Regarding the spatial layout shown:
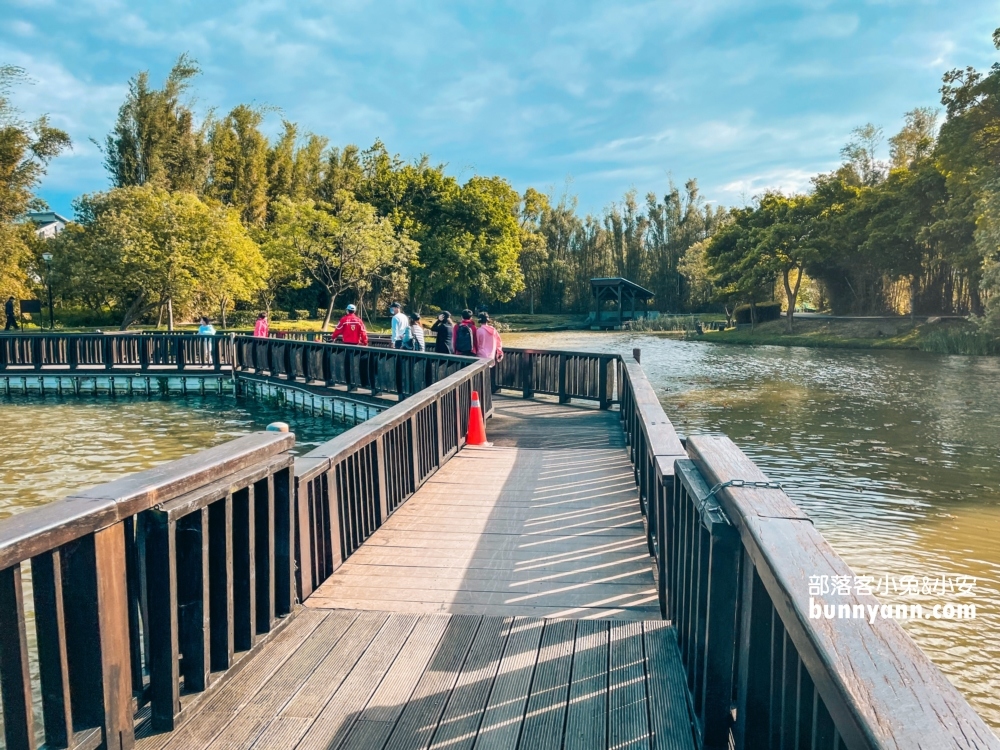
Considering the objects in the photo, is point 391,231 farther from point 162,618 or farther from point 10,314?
point 162,618

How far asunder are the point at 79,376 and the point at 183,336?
122 inches

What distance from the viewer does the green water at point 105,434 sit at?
1166 centimetres

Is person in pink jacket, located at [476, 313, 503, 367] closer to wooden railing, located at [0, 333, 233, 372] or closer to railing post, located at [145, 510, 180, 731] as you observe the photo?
railing post, located at [145, 510, 180, 731]

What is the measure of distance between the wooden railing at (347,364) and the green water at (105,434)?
108 centimetres

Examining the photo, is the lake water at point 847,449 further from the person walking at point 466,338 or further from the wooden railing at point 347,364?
the person walking at point 466,338

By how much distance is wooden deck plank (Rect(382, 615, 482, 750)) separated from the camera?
275 cm

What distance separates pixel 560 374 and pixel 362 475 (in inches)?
330

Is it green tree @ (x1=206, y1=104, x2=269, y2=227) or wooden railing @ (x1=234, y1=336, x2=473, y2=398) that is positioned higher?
green tree @ (x1=206, y1=104, x2=269, y2=227)

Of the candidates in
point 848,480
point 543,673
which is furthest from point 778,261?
point 543,673

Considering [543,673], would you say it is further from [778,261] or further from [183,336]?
[778,261]

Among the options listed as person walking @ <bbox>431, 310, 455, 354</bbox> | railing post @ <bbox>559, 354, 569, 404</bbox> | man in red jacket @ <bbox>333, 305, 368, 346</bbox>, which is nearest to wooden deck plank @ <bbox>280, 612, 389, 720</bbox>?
railing post @ <bbox>559, 354, 569, 404</bbox>

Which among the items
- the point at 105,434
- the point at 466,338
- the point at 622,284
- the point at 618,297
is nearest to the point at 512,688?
the point at 466,338

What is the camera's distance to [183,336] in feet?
73.2

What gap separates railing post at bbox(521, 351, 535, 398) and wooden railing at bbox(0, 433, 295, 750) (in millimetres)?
10543
